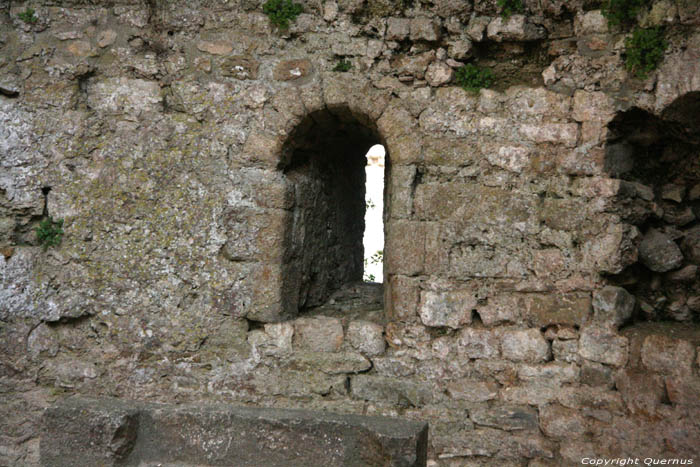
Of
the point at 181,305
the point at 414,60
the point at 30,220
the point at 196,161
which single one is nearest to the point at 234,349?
the point at 181,305

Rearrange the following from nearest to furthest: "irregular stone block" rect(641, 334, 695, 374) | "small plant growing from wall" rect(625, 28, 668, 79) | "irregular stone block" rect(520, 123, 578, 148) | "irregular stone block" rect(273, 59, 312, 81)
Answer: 1. "irregular stone block" rect(641, 334, 695, 374)
2. "small plant growing from wall" rect(625, 28, 668, 79)
3. "irregular stone block" rect(520, 123, 578, 148)
4. "irregular stone block" rect(273, 59, 312, 81)

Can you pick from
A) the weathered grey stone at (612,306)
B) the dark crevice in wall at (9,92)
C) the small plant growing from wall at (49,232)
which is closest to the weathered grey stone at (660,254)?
the weathered grey stone at (612,306)

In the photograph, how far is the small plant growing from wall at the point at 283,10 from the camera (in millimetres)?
3910

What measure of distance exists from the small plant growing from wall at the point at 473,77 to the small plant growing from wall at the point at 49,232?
2671 mm

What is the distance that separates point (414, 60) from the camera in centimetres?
386

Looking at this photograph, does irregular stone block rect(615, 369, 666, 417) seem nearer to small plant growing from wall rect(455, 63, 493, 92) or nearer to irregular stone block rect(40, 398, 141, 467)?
small plant growing from wall rect(455, 63, 493, 92)

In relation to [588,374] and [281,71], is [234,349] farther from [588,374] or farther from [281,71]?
[588,374]

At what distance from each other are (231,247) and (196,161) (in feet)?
1.92

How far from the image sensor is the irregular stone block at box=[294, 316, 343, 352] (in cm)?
393

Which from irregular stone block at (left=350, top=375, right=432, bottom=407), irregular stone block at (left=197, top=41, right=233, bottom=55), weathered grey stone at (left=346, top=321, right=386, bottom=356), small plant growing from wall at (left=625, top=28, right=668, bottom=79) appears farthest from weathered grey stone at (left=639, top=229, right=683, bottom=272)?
irregular stone block at (left=197, top=41, right=233, bottom=55)

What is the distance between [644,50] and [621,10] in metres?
0.27

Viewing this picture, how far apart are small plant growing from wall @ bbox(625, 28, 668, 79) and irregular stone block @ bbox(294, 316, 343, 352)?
2288 millimetres

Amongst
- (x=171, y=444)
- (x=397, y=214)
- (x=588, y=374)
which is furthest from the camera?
(x=397, y=214)

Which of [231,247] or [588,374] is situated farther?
[231,247]
